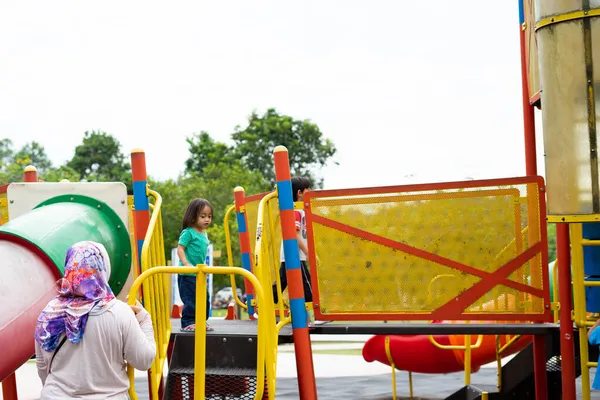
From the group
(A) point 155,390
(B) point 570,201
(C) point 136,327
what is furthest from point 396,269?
(C) point 136,327

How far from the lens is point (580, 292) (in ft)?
19.7

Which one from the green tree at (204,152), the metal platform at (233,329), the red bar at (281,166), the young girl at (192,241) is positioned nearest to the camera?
the metal platform at (233,329)

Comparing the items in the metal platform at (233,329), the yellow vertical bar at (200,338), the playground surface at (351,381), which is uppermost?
the yellow vertical bar at (200,338)

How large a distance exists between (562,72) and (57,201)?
348 cm

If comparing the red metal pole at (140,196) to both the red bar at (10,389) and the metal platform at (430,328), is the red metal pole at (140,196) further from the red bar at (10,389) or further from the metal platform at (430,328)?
the red bar at (10,389)

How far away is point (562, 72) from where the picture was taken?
5.52 m

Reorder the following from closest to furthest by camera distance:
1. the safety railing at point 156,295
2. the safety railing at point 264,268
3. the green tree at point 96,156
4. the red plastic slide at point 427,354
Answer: the safety railing at point 156,295 < the safety railing at point 264,268 < the red plastic slide at point 427,354 < the green tree at point 96,156

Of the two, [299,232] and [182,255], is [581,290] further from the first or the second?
[182,255]

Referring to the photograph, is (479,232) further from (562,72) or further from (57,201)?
(57,201)

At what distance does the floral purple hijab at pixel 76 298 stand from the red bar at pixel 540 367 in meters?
3.86

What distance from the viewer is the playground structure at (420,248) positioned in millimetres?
5465

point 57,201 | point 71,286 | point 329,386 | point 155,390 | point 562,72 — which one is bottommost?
point 329,386

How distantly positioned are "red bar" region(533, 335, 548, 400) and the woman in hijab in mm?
3649

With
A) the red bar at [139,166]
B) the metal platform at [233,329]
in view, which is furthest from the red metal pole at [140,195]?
the metal platform at [233,329]
